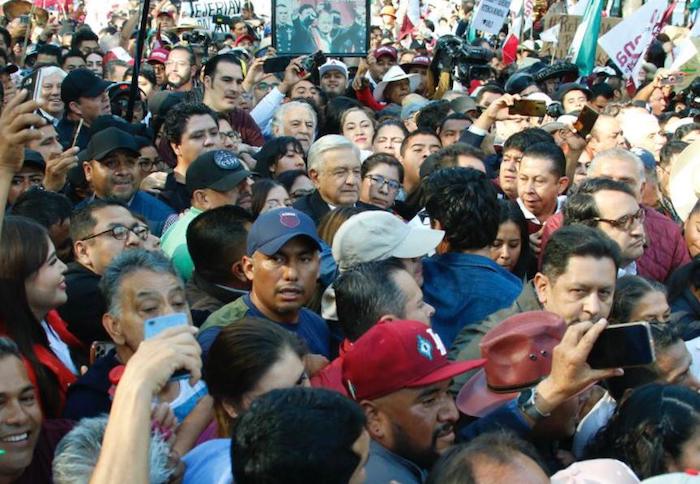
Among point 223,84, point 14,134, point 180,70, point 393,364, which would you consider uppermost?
point 14,134

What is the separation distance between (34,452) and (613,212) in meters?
2.84

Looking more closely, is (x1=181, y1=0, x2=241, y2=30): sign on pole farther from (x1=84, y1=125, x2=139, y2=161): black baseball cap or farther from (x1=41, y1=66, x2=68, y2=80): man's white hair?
(x1=84, y1=125, x2=139, y2=161): black baseball cap

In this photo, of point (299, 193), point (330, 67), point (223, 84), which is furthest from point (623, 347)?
point (330, 67)

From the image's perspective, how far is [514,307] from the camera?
368 cm

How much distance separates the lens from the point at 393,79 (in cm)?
1026

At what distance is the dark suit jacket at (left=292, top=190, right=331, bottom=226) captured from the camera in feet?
18.4

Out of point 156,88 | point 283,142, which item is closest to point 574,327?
point 283,142

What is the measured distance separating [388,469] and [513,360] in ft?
2.14

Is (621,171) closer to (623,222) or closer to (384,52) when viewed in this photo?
(623,222)

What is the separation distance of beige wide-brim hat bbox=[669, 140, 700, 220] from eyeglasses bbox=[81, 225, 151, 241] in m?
3.30

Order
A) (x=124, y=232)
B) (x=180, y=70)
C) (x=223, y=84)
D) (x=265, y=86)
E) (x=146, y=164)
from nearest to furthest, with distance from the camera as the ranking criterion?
(x=124, y=232) < (x=146, y=164) < (x=223, y=84) < (x=180, y=70) < (x=265, y=86)

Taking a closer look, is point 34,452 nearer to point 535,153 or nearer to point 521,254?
point 521,254

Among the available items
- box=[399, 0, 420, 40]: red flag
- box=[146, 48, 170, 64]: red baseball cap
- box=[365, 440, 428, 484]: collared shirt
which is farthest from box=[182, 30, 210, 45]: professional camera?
box=[365, 440, 428, 484]: collared shirt

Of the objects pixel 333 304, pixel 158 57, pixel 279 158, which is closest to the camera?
pixel 333 304
